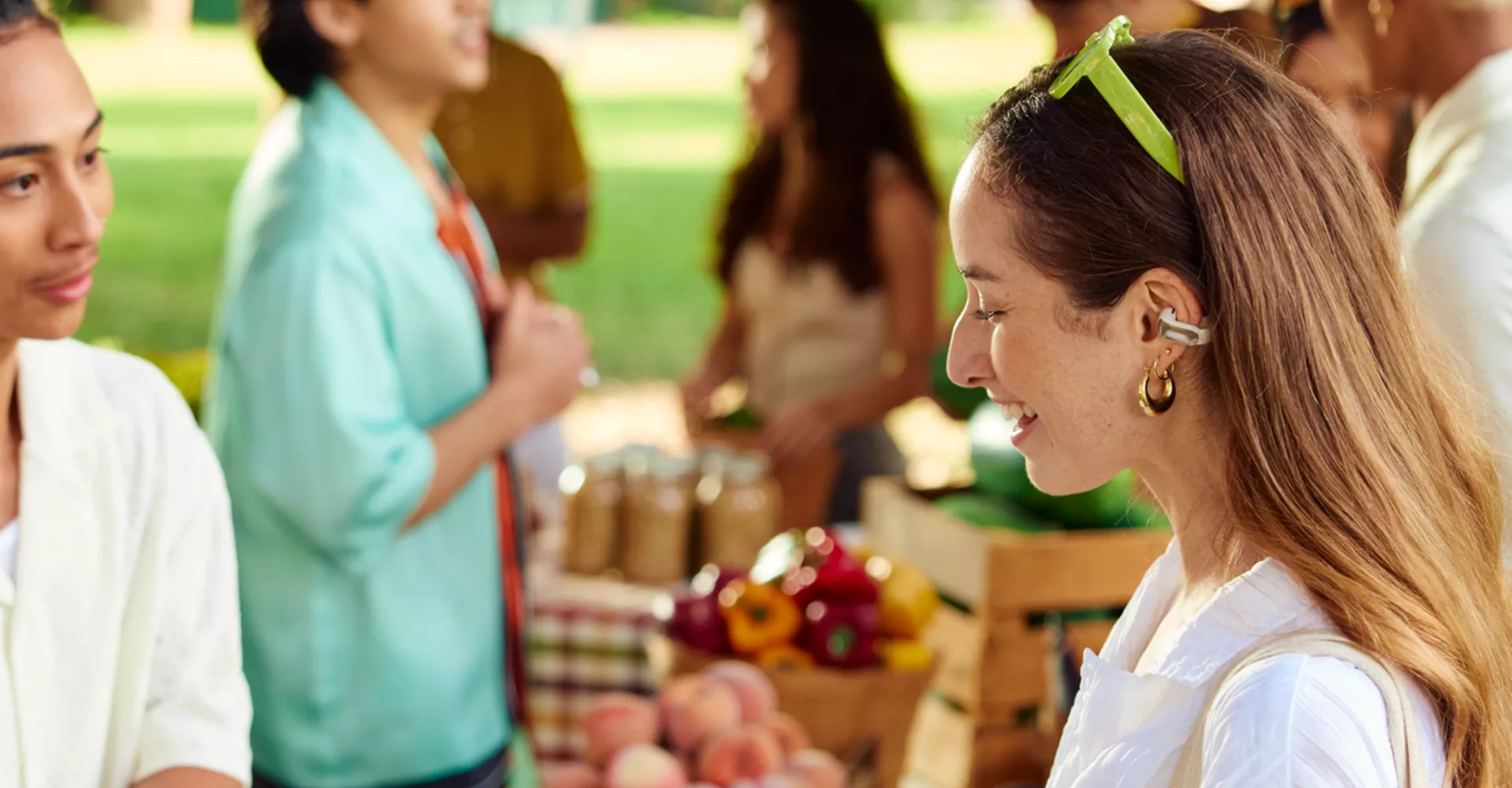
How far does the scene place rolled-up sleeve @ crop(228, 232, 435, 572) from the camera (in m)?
1.99

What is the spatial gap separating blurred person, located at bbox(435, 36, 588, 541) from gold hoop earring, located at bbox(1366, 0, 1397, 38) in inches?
104

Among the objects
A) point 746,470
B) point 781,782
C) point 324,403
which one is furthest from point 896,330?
point 324,403

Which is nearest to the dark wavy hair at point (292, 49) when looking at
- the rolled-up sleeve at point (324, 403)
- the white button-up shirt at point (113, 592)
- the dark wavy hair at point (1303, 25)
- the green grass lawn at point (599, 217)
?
the rolled-up sleeve at point (324, 403)

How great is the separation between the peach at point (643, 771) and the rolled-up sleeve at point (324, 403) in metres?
0.47

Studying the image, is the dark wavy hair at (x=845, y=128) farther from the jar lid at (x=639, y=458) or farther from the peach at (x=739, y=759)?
the peach at (x=739, y=759)

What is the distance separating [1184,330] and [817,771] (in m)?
1.23

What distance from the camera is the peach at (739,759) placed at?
87.4 inches

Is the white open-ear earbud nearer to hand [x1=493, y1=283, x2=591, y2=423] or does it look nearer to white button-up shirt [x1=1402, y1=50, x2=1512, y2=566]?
white button-up shirt [x1=1402, y1=50, x2=1512, y2=566]

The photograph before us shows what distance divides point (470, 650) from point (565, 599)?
2.46ft

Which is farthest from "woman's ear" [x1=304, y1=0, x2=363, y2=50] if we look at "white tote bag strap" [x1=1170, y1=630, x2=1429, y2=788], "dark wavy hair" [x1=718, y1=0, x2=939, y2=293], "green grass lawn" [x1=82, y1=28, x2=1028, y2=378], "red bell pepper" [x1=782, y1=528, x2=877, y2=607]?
"green grass lawn" [x1=82, y1=28, x2=1028, y2=378]

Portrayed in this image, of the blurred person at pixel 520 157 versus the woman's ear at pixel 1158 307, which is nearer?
the woman's ear at pixel 1158 307

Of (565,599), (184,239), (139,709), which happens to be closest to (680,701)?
(565,599)

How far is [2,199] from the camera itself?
47.7 inches

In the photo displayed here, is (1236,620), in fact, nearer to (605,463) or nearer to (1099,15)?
(1099,15)
